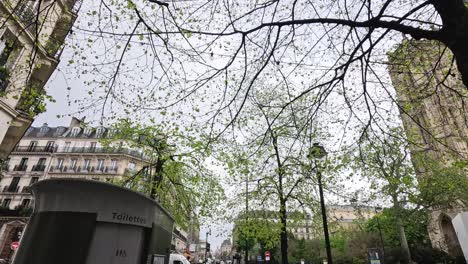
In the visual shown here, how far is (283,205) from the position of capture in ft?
50.1

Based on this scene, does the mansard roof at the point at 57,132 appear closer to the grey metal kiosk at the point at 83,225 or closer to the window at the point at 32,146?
the window at the point at 32,146

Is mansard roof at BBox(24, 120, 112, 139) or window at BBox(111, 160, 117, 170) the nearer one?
window at BBox(111, 160, 117, 170)

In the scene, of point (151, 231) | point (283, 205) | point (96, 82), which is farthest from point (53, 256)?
point (283, 205)

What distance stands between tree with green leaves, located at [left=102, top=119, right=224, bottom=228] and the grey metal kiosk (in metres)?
7.09

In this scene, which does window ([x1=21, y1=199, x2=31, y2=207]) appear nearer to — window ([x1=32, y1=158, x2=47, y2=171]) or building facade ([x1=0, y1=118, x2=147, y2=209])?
building facade ([x1=0, y1=118, x2=147, y2=209])

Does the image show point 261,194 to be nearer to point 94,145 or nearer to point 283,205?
point 283,205

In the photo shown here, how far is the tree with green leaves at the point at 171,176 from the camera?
40.4ft

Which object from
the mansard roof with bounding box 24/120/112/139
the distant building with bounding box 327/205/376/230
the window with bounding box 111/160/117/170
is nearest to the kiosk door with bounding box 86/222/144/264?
the distant building with bounding box 327/205/376/230

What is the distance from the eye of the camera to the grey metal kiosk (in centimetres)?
345

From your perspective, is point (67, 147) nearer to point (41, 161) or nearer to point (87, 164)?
point (41, 161)

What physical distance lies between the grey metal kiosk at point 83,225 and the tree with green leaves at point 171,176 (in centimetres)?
709

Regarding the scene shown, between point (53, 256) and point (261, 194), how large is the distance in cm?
1398

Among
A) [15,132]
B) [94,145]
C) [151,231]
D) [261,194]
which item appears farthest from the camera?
[94,145]

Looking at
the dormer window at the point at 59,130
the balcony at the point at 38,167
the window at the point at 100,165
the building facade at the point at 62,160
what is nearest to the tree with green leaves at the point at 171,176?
the building facade at the point at 62,160
